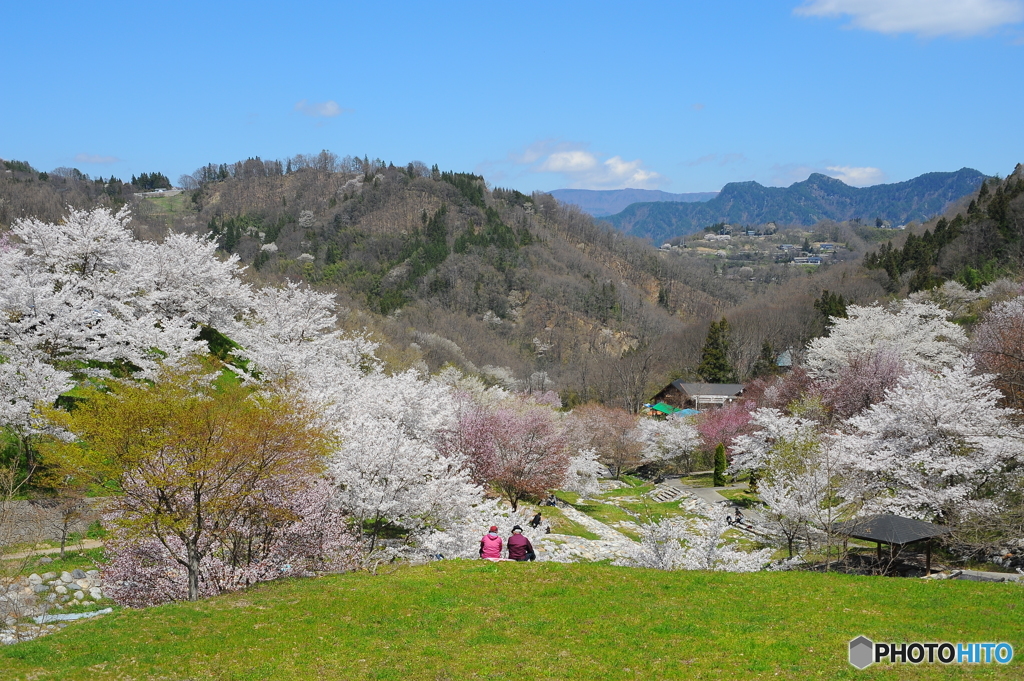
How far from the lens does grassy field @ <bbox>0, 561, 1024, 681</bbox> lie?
9656mm

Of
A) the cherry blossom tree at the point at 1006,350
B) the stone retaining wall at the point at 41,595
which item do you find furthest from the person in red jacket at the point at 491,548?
the cherry blossom tree at the point at 1006,350

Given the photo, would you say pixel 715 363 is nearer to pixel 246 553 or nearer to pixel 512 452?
pixel 512 452

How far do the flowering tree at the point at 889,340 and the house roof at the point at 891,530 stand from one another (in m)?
24.4

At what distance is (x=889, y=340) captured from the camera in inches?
1766

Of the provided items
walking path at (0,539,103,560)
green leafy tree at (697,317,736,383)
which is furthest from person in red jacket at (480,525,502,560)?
green leafy tree at (697,317,736,383)

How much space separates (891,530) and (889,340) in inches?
1251

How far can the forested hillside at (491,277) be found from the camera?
79688 mm

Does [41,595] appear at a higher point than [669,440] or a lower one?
higher

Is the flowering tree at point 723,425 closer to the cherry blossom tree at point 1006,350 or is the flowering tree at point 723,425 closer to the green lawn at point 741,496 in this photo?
the green lawn at point 741,496

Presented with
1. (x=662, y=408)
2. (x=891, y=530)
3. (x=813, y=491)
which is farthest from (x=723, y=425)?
(x=891, y=530)

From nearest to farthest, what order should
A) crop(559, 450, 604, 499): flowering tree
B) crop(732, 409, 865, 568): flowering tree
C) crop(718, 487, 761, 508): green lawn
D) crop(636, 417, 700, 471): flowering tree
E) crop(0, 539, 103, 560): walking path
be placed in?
1. crop(0, 539, 103, 560): walking path
2. crop(732, 409, 865, 568): flowering tree
3. crop(559, 450, 604, 499): flowering tree
4. crop(718, 487, 761, 508): green lawn
5. crop(636, 417, 700, 471): flowering tree

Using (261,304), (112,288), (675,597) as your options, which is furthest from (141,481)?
(261,304)

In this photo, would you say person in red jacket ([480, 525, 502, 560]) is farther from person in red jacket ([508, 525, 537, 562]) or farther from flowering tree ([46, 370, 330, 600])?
flowering tree ([46, 370, 330, 600])

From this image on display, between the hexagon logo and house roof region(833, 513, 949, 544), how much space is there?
280 inches
